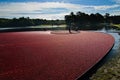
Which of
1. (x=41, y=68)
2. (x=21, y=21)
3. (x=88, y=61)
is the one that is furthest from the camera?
(x=21, y=21)

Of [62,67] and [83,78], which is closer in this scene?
[83,78]

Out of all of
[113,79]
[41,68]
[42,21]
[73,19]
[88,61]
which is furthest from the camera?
[42,21]

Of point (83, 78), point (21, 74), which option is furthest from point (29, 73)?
point (83, 78)

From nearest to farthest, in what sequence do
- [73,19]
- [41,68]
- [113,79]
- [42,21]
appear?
[113,79] < [41,68] < [73,19] < [42,21]

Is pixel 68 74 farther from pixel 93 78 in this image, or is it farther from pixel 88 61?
pixel 88 61

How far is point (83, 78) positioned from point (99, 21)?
105383 mm

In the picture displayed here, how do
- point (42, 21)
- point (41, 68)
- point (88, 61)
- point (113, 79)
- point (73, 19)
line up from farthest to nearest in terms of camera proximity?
point (42, 21) → point (73, 19) → point (88, 61) → point (41, 68) → point (113, 79)

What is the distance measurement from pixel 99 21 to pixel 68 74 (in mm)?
105335

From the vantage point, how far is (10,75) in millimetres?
6773

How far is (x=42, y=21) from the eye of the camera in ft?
445

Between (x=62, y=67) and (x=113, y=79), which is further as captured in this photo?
(x=62, y=67)

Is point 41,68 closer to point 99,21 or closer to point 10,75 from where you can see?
point 10,75

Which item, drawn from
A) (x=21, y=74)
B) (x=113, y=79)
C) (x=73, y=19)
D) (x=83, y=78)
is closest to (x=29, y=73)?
(x=21, y=74)

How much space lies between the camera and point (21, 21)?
369 ft
